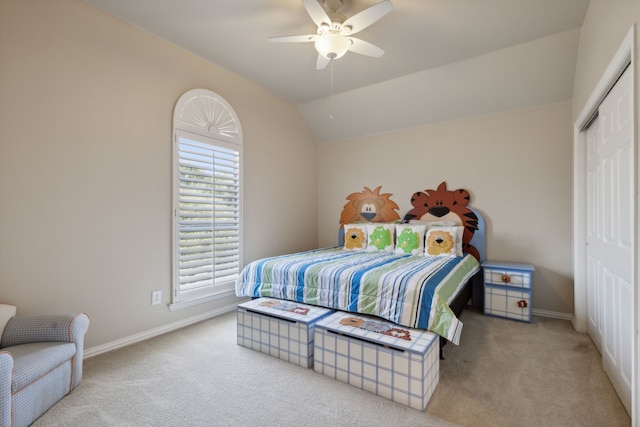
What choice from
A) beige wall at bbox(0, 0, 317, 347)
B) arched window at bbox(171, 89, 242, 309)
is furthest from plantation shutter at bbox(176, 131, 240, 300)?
beige wall at bbox(0, 0, 317, 347)

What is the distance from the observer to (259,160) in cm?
390

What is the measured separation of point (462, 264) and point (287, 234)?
7.57 ft

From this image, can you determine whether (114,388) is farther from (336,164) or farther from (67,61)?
(336,164)

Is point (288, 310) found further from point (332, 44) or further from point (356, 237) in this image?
point (332, 44)

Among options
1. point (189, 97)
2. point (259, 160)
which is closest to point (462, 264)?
point (259, 160)

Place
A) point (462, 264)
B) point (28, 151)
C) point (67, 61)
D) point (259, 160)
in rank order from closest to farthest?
→ point (28, 151) < point (67, 61) < point (462, 264) < point (259, 160)

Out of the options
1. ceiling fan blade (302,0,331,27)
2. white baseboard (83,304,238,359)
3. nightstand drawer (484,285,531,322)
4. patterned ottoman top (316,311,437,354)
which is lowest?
white baseboard (83,304,238,359)

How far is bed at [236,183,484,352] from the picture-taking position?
6.98 ft

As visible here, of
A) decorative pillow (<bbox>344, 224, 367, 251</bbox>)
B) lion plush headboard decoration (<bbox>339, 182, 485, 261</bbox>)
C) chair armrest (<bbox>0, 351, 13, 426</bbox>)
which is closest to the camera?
chair armrest (<bbox>0, 351, 13, 426</bbox>)

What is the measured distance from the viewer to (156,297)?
285 cm

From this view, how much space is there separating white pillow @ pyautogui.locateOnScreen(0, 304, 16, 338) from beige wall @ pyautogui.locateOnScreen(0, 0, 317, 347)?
13cm

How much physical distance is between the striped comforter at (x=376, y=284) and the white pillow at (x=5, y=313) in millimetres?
1608

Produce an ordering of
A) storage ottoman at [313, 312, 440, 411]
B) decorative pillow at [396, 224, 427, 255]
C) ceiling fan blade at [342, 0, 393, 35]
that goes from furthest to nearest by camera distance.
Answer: decorative pillow at [396, 224, 427, 255], ceiling fan blade at [342, 0, 393, 35], storage ottoman at [313, 312, 440, 411]

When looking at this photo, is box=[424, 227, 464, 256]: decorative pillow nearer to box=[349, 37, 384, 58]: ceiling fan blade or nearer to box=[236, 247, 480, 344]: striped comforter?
box=[236, 247, 480, 344]: striped comforter
